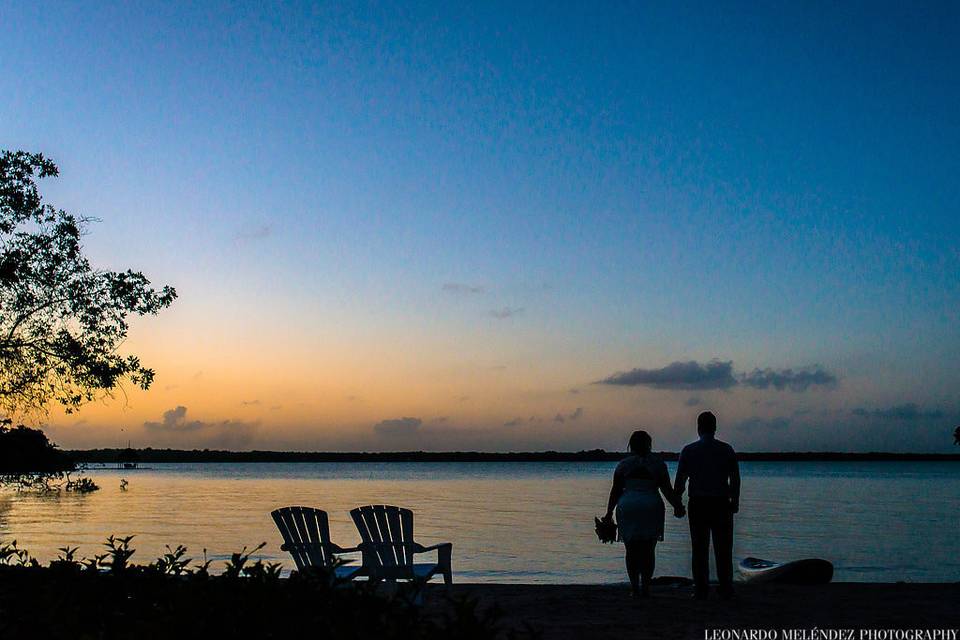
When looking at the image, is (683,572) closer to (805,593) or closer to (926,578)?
(926,578)

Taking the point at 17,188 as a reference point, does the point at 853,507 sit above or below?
below

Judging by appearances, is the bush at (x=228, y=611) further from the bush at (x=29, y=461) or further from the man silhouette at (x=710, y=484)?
the bush at (x=29, y=461)

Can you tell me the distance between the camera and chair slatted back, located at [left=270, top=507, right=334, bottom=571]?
28.4 ft

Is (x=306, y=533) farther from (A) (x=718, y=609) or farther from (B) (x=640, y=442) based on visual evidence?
(A) (x=718, y=609)

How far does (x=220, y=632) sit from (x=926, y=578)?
76.0 ft

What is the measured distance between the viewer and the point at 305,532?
8773 millimetres

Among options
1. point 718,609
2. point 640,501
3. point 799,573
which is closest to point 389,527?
point 640,501

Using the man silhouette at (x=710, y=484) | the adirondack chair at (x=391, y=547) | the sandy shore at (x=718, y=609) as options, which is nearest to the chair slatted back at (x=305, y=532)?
the adirondack chair at (x=391, y=547)

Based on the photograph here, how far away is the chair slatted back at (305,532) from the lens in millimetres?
8664

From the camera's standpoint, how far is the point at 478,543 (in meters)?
28.8

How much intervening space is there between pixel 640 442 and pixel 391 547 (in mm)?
2739

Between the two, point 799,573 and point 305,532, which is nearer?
point 305,532

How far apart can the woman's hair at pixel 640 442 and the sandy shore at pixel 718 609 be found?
1.54 m

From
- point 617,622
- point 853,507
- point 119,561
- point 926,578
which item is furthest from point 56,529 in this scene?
point 853,507
